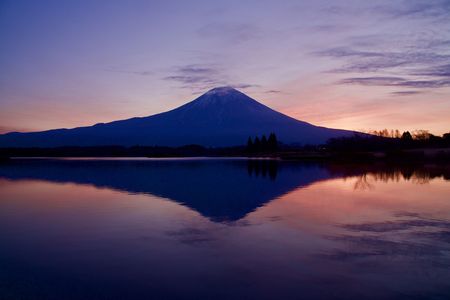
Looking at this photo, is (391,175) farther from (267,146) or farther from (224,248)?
(267,146)

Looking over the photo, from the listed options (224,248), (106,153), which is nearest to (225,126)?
(106,153)

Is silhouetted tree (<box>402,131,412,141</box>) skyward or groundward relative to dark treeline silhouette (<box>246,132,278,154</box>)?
skyward

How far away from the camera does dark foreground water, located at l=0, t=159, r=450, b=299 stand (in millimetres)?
5789

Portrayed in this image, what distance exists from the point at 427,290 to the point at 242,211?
675cm

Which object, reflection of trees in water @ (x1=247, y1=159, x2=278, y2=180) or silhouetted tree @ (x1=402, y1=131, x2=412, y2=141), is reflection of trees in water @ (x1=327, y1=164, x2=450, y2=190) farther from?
silhouetted tree @ (x1=402, y1=131, x2=412, y2=141)

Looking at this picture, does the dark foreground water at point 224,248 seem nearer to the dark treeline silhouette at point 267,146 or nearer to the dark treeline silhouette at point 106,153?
the dark treeline silhouette at point 267,146

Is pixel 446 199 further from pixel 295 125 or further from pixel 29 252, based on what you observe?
pixel 295 125

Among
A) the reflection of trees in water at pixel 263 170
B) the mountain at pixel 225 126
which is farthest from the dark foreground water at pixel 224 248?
the mountain at pixel 225 126

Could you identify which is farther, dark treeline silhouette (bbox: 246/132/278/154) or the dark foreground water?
dark treeline silhouette (bbox: 246/132/278/154)

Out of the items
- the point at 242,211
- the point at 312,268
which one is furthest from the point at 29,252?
the point at 242,211

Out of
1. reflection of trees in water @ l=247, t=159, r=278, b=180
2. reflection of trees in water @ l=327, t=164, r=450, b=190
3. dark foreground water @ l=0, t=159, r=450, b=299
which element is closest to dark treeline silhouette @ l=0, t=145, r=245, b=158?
reflection of trees in water @ l=247, t=159, r=278, b=180

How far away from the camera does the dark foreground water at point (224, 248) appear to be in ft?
19.0

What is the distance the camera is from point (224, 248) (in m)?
7.88

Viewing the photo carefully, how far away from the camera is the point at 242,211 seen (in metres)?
12.0
